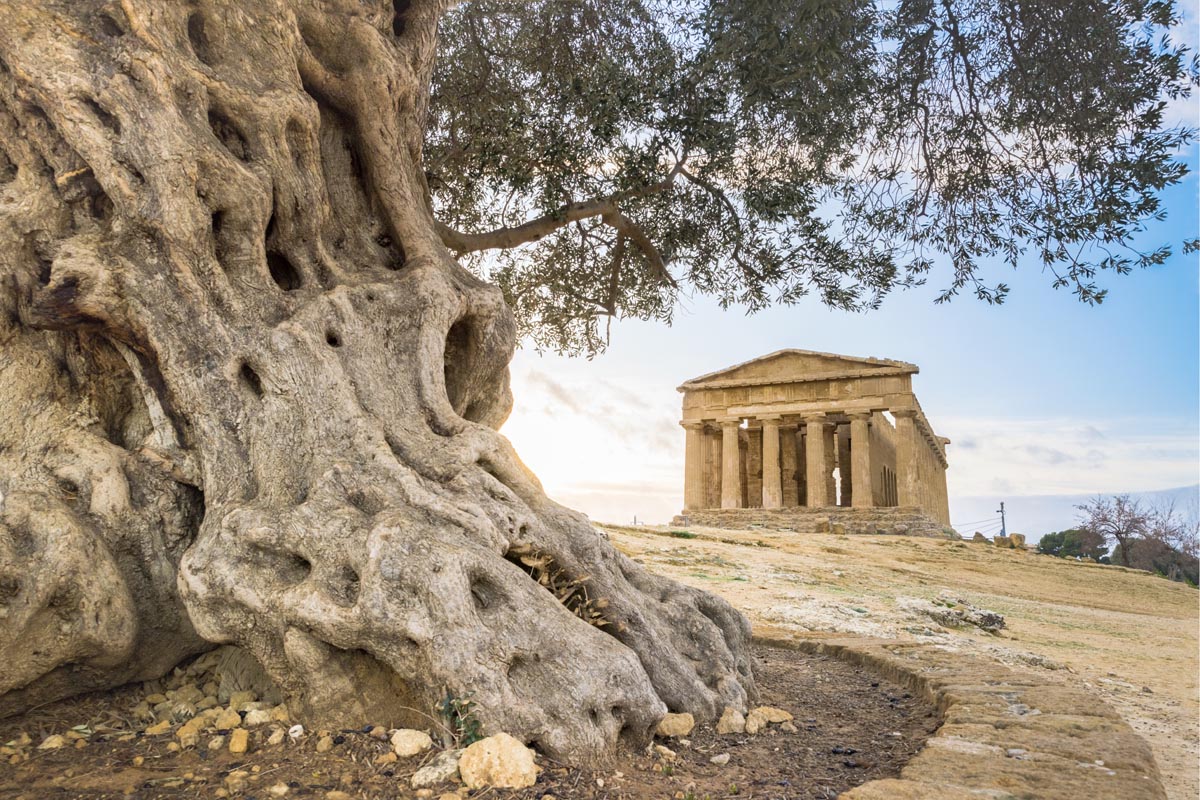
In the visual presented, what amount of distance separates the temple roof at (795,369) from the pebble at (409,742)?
3385cm

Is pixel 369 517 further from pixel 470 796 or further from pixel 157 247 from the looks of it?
pixel 157 247

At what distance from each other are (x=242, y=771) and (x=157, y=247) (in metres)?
2.61

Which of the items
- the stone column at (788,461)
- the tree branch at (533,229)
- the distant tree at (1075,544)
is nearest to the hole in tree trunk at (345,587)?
the tree branch at (533,229)

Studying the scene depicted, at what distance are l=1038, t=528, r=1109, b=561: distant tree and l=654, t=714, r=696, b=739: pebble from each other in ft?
144

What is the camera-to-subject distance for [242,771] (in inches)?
117

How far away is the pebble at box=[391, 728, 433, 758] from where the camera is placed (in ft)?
9.79

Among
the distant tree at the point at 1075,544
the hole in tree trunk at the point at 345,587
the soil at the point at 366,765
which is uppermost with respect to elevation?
the hole in tree trunk at the point at 345,587

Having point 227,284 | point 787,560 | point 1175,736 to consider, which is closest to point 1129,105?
point 1175,736

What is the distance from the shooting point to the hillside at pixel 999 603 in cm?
658

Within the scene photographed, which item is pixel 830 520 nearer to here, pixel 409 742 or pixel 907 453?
pixel 907 453

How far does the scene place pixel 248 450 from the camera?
396 centimetres

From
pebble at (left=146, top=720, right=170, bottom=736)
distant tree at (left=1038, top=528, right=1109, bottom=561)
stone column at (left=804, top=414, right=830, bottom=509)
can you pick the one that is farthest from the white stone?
distant tree at (left=1038, top=528, right=1109, bottom=561)

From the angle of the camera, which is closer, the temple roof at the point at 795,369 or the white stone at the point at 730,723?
the white stone at the point at 730,723

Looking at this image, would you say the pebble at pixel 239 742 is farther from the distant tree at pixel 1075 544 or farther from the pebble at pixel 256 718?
the distant tree at pixel 1075 544
